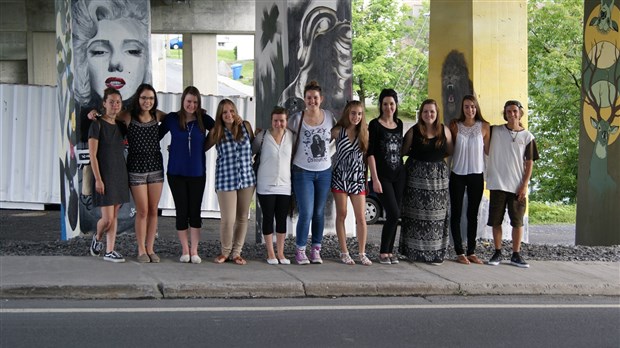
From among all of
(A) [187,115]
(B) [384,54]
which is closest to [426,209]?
(A) [187,115]

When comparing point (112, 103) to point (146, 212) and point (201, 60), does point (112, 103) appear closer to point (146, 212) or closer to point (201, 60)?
point (146, 212)

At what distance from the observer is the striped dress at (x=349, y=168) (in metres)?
9.72

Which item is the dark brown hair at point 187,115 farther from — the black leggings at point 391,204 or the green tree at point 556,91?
the green tree at point 556,91

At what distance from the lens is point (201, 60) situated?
33.4 m

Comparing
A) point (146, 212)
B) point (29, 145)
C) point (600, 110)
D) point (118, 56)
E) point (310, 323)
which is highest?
point (118, 56)

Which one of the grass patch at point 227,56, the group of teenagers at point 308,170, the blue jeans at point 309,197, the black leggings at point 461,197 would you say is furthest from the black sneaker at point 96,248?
the grass patch at point 227,56

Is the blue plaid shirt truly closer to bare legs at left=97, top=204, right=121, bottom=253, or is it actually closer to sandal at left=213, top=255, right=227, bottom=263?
sandal at left=213, top=255, right=227, bottom=263

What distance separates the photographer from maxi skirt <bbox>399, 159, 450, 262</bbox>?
989 centimetres

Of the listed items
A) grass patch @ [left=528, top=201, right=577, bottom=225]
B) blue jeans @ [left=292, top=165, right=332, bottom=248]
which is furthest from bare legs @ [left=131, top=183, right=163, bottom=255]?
grass patch @ [left=528, top=201, right=577, bottom=225]

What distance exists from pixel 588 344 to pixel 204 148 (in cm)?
448

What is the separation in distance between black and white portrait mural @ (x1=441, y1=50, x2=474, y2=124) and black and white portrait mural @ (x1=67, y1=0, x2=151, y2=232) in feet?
14.2

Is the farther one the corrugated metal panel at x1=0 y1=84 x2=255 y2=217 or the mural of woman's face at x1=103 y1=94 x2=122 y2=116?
the corrugated metal panel at x1=0 y1=84 x2=255 y2=217

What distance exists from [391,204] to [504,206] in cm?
145

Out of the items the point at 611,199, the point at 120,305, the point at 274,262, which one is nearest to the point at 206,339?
the point at 120,305
